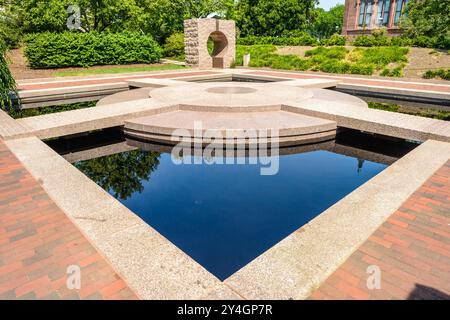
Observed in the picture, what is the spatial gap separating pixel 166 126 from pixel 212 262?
15.8ft

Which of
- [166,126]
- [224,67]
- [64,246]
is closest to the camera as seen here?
[64,246]

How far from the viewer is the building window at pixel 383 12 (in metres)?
45.2

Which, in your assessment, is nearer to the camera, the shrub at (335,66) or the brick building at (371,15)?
the shrub at (335,66)

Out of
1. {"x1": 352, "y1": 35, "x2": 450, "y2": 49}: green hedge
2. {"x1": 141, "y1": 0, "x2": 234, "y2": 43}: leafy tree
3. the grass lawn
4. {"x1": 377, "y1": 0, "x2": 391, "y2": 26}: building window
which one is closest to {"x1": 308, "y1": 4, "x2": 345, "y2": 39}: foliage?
{"x1": 377, "y1": 0, "x2": 391, "y2": 26}: building window

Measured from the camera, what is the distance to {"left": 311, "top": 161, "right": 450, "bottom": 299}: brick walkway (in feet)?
9.42

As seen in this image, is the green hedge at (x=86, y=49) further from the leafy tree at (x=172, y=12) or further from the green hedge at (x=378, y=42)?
the green hedge at (x=378, y=42)

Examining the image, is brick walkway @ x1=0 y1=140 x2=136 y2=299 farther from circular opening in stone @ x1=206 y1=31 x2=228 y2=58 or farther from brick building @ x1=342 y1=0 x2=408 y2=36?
brick building @ x1=342 y1=0 x2=408 y2=36

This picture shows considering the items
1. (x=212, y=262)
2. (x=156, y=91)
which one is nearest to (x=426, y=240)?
(x=212, y=262)

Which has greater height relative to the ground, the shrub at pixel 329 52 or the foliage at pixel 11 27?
the foliage at pixel 11 27

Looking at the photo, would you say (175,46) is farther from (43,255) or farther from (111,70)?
(43,255)

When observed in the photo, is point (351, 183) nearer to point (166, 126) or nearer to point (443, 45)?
point (166, 126)

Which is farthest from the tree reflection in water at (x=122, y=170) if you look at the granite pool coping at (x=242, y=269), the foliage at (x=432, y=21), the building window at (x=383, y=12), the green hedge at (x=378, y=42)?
the building window at (x=383, y=12)

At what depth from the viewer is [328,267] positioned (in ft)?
10.2
